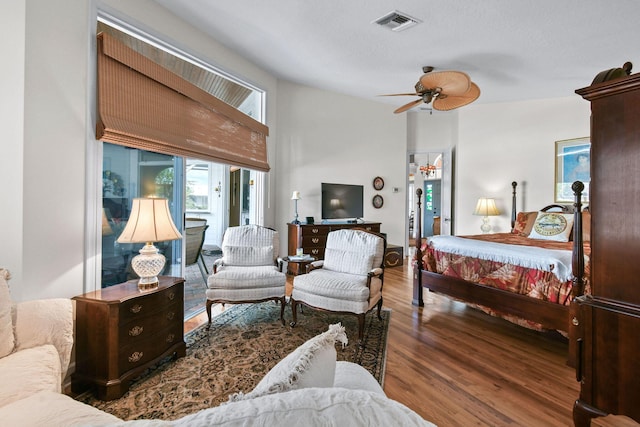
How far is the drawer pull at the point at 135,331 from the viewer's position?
1987mm

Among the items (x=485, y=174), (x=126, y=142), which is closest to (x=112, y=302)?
(x=126, y=142)

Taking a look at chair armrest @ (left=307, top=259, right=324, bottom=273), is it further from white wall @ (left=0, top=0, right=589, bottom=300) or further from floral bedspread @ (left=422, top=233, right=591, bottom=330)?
white wall @ (left=0, top=0, right=589, bottom=300)

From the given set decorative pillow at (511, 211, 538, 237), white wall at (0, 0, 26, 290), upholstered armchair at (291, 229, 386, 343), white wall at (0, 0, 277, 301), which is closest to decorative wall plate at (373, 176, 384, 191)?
decorative pillow at (511, 211, 538, 237)

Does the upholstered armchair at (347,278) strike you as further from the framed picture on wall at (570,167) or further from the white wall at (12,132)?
the framed picture on wall at (570,167)

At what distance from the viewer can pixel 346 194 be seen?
5789mm

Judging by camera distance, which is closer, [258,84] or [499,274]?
[499,274]

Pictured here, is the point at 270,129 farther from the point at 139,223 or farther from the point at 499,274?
the point at 499,274

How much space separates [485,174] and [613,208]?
488cm

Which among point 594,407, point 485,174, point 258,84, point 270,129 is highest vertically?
point 258,84

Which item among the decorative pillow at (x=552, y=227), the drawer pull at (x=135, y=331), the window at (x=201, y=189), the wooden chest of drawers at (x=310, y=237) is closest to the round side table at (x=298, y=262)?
the wooden chest of drawers at (x=310, y=237)

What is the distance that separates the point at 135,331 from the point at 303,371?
1.77m

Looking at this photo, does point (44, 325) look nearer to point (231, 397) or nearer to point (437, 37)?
point (231, 397)

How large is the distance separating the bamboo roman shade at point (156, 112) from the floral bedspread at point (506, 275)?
2.67 meters

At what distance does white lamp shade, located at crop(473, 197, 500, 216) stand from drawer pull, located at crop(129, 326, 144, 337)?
5.26 meters
